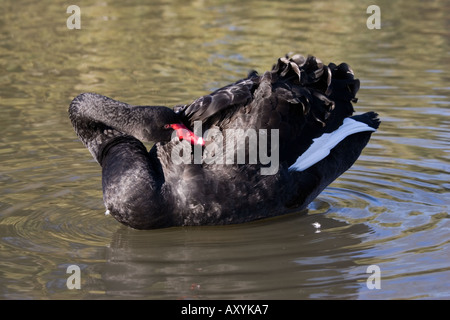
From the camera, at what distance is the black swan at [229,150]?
19.6ft

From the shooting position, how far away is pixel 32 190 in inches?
273

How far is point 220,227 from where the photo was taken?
6215 mm

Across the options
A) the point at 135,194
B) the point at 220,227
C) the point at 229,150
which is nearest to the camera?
the point at 135,194

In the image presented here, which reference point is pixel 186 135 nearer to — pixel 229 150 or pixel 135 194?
pixel 229 150

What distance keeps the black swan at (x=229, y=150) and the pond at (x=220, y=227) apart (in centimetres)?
24

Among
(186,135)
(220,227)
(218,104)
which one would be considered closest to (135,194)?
(186,135)

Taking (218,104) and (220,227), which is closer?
(218,104)

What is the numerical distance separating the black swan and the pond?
0.24 m

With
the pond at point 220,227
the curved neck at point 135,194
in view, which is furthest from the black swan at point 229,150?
the pond at point 220,227

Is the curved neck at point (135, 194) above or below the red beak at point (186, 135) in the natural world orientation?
below

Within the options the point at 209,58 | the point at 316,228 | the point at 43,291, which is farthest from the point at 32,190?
the point at 209,58

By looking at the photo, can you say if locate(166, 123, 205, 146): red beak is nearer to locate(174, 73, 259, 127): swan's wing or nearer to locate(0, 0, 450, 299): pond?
locate(174, 73, 259, 127): swan's wing

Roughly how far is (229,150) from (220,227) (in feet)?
2.01

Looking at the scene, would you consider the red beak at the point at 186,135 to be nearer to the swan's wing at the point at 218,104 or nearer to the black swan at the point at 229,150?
the black swan at the point at 229,150
